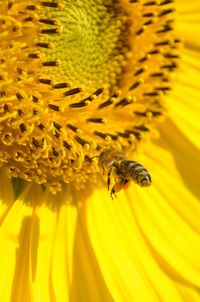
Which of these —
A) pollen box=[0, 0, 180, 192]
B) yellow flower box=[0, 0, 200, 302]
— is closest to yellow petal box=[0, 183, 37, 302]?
yellow flower box=[0, 0, 200, 302]

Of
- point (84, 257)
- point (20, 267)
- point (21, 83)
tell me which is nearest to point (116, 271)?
point (84, 257)

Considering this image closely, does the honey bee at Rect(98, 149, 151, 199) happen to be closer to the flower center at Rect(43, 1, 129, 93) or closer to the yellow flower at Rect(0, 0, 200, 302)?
the yellow flower at Rect(0, 0, 200, 302)

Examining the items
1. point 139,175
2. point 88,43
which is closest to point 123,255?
point 139,175

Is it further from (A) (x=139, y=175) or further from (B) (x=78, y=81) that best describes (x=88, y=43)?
(A) (x=139, y=175)

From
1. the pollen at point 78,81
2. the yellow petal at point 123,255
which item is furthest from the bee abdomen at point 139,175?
the yellow petal at point 123,255

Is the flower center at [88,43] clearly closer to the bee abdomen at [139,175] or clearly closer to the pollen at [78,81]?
the pollen at [78,81]

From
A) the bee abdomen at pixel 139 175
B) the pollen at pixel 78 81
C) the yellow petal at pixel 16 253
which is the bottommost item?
the bee abdomen at pixel 139 175
